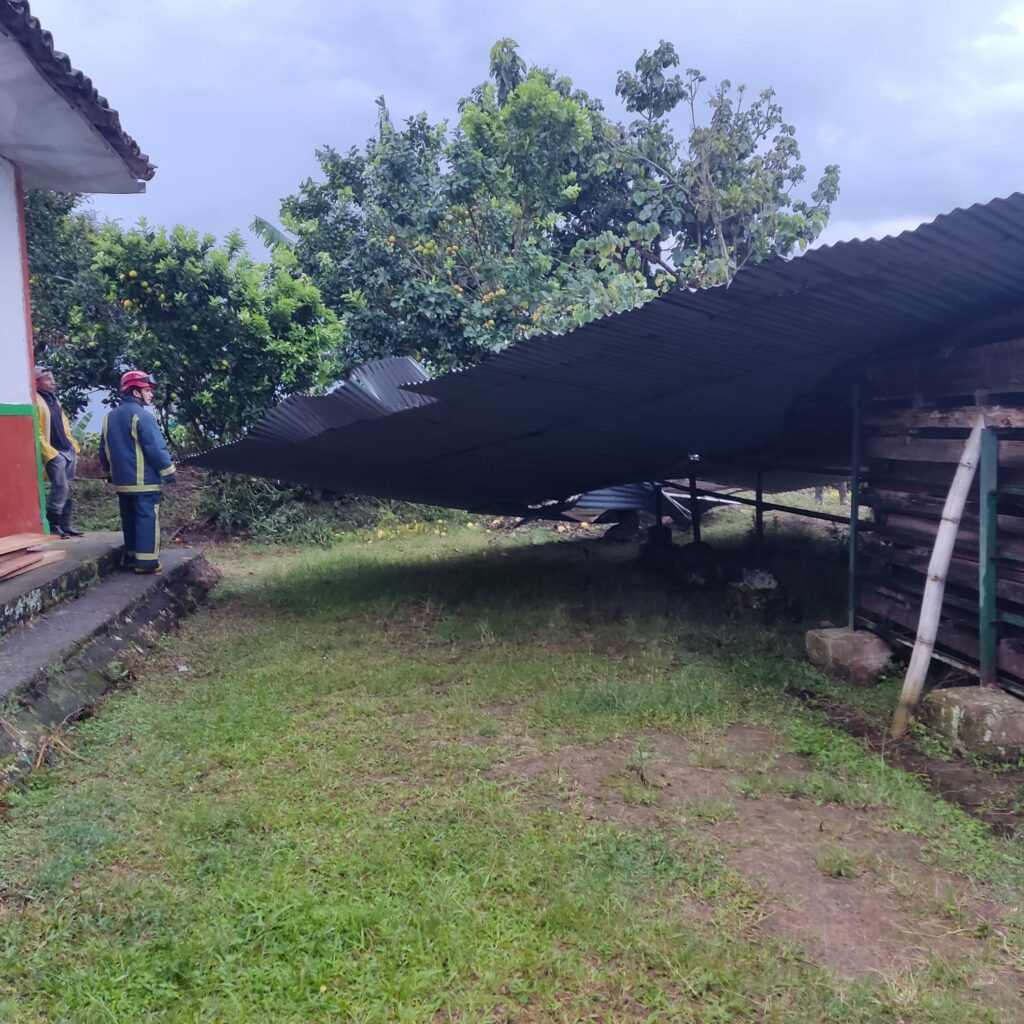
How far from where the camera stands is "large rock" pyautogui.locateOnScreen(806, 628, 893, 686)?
14.1 ft

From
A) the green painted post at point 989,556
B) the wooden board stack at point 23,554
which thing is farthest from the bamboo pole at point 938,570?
the wooden board stack at point 23,554

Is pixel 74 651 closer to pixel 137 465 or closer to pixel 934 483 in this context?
pixel 137 465

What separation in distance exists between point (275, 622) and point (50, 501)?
2.71 metres

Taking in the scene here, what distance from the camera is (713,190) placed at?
1380cm

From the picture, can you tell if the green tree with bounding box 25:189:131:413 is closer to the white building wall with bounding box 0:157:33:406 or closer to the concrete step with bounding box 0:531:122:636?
the concrete step with bounding box 0:531:122:636

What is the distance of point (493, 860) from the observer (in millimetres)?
2574

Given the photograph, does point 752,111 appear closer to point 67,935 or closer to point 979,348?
point 979,348

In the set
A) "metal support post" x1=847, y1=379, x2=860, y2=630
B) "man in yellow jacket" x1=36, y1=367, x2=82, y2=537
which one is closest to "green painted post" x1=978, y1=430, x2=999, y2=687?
"metal support post" x1=847, y1=379, x2=860, y2=630

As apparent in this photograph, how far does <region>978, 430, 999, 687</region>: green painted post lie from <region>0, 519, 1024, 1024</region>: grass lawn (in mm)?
767

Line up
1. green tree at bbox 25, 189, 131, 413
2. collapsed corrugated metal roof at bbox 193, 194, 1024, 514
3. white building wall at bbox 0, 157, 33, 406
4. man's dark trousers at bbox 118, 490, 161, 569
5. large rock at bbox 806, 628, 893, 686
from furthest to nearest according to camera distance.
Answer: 1. green tree at bbox 25, 189, 131, 413
2. man's dark trousers at bbox 118, 490, 161, 569
3. white building wall at bbox 0, 157, 33, 406
4. large rock at bbox 806, 628, 893, 686
5. collapsed corrugated metal roof at bbox 193, 194, 1024, 514

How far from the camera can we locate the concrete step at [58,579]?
4.41 metres

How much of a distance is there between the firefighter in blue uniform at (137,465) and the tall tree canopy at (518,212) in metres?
5.93

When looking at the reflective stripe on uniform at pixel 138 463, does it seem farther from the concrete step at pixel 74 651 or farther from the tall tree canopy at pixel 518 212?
the tall tree canopy at pixel 518 212

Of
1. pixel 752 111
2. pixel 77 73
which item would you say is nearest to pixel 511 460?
pixel 77 73
